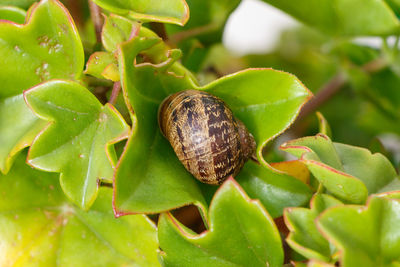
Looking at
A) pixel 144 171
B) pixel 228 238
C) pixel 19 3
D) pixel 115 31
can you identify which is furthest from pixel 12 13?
pixel 228 238

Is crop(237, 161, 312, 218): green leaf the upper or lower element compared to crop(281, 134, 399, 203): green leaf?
lower

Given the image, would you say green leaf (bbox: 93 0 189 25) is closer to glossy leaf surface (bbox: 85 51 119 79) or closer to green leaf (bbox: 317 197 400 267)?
glossy leaf surface (bbox: 85 51 119 79)

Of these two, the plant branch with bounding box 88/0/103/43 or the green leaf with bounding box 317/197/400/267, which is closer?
the green leaf with bounding box 317/197/400/267

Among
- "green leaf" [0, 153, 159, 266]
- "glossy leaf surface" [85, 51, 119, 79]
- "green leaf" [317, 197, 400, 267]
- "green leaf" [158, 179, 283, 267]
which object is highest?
"glossy leaf surface" [85, 51, 119, 79]

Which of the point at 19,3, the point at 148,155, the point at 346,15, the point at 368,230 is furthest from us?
the point at 346,15

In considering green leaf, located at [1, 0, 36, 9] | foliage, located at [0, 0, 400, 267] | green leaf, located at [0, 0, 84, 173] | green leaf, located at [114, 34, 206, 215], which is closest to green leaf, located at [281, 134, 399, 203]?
foliage, located at [0, 0, 400, 267]

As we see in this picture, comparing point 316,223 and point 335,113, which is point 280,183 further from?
point 335,113

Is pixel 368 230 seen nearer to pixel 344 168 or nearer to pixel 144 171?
pixel 344 168

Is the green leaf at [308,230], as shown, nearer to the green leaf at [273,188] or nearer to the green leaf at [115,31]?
the green leaf at [273,188]
